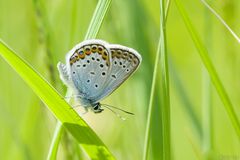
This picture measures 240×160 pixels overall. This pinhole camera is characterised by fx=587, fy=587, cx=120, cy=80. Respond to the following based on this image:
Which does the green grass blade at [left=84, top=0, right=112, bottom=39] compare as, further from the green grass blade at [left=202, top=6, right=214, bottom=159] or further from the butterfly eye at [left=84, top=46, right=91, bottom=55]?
the green grass blade at [left=202, top=6, right=214, bottom=159]

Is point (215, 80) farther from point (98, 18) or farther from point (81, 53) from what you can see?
point (81, 53)

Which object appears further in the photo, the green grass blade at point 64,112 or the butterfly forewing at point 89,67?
the butterfly forewing at point 89,67

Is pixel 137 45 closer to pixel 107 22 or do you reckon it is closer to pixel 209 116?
pixel 107 22

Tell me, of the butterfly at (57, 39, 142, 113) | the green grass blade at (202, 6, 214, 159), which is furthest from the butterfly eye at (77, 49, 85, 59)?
the green grass blade at (202, 6, 214, 159)

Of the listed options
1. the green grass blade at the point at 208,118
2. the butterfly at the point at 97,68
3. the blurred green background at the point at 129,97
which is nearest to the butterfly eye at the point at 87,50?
the butterfly at the point at 97,68

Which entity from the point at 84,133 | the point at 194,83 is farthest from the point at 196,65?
the point at 84,133

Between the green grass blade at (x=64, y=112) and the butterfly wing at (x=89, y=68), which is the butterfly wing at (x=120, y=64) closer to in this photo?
the butterfly wing at (x=89, y=68)
